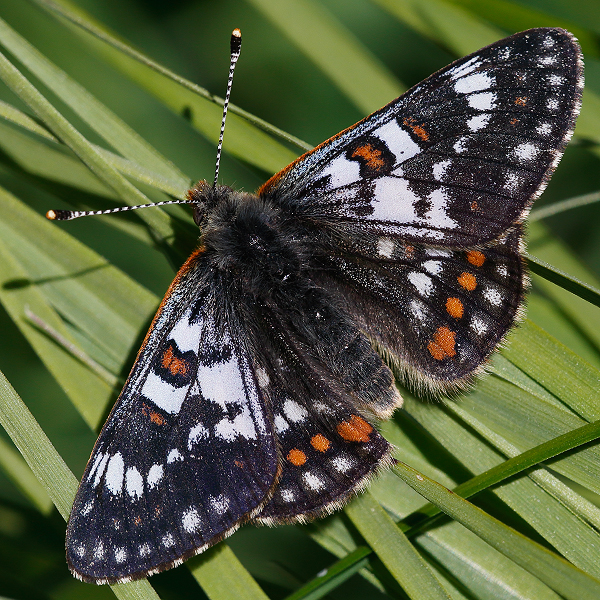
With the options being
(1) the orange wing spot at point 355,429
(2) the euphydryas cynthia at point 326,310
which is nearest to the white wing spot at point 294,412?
(2) the euphydryas cynthia at point 326,310

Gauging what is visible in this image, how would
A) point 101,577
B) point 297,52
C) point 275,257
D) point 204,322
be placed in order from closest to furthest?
point 101,577
point 204,322
point 275,257
point 297,52

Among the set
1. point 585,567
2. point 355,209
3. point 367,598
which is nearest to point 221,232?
point 355,209

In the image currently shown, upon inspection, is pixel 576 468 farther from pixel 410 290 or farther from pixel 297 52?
pixel 297 52

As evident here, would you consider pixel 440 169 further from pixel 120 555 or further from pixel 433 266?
pixel 120 555

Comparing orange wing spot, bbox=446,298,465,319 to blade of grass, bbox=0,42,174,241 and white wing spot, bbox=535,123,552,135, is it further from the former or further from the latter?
blade of grass, bbox=0,42,174,241

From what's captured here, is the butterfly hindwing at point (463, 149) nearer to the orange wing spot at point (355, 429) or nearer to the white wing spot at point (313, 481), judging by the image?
the orange wing spot at point (355, 429)

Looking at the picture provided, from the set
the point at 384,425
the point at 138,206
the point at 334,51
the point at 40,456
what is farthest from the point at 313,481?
the point at 334,51
